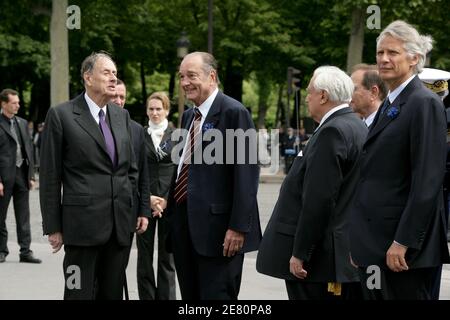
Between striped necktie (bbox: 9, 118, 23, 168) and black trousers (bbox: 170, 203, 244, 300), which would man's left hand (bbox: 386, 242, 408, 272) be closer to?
black trousers (bbox: 170, 203, 244, 300)

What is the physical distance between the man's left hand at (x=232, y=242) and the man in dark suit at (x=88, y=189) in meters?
0.78

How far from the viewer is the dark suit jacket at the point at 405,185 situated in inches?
185

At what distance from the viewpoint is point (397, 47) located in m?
5.00

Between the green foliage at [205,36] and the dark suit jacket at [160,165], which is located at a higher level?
the green foliage at [205,36]

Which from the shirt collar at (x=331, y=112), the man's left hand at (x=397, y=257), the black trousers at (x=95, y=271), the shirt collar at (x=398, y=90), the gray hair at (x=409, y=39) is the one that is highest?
the gray hair at (x=409, y=39)

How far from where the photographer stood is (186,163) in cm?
621

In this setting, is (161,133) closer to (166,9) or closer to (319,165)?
(319,165)

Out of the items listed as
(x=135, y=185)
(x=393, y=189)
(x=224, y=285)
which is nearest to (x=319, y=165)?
(x=393, y=189)

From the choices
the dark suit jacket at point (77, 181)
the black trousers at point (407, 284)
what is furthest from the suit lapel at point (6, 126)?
the black trousers at point (407, 284)

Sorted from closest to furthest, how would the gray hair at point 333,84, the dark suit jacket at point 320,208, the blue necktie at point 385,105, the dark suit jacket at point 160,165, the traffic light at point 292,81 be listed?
the blue necktie at point 385,105, the dark suit jacket at point 320,208, the gray hair at point 333,84, the dark suit jacket at point 160,165, the traffic light at point 292,81

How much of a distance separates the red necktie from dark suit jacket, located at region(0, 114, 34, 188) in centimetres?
559

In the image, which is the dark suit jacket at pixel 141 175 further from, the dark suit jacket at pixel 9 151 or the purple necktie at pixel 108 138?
the dark suit jacket at pixel 9 151

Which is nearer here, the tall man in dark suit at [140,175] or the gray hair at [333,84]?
the gray hair at [333,84]
